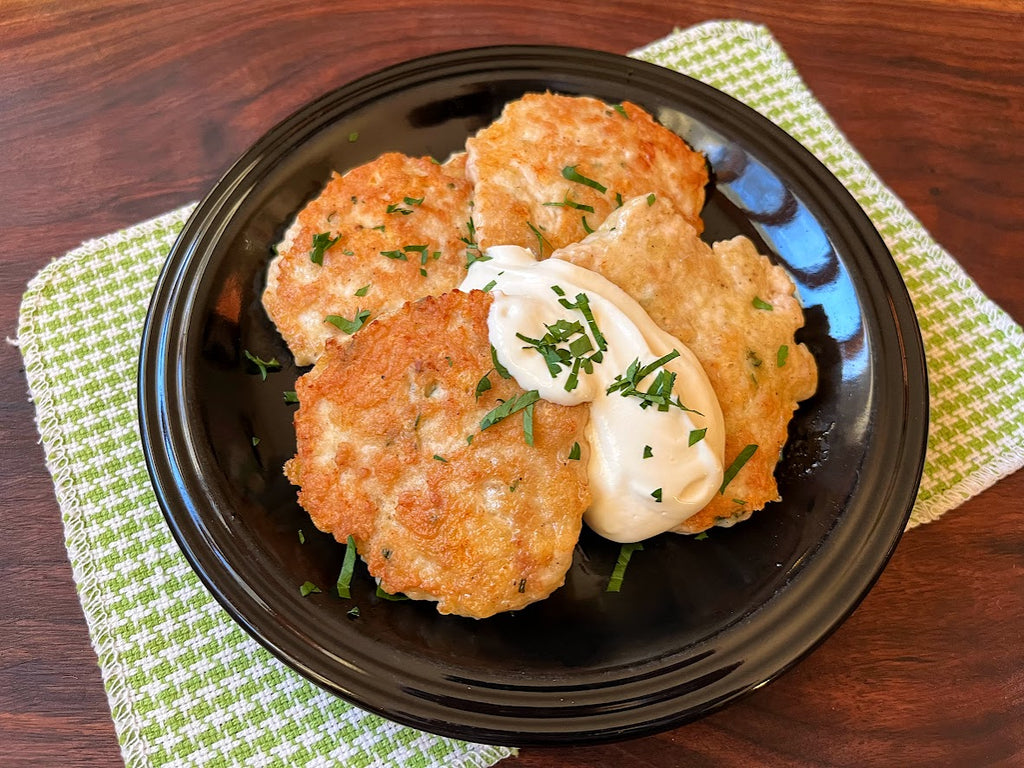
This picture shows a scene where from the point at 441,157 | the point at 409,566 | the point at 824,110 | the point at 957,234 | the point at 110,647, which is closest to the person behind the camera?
the point at 409,566

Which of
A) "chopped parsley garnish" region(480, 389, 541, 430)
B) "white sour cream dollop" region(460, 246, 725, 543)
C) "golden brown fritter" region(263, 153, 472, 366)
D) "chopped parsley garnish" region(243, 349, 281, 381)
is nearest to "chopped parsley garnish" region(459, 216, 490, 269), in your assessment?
"golden brown fritter" region(263, 153, 472, 366)

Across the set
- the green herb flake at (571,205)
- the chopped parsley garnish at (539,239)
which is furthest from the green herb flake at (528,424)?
the green herb flake at (571,205)

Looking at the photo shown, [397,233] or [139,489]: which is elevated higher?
[397,233]

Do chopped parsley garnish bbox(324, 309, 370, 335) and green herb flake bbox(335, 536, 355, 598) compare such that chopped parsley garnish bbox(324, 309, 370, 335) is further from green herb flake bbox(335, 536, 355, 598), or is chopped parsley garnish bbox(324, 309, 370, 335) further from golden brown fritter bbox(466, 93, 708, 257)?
green herb flake bbox(335, 536, 355, 598)

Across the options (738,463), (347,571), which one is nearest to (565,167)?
(738,463)

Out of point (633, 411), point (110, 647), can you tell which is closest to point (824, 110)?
point (633, 411)

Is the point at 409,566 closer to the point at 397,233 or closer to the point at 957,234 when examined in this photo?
the point at 397,233
